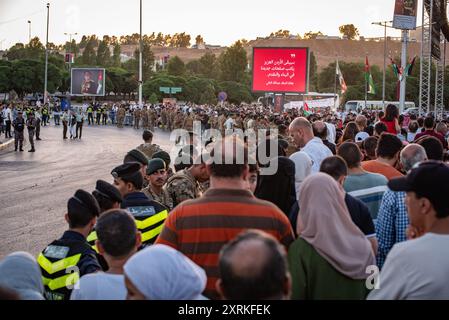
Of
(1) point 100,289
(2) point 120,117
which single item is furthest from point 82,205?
(2) point 120,117

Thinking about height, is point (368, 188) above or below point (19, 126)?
above

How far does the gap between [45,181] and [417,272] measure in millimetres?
17108

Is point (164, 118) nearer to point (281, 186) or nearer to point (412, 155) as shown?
point (281, 186)

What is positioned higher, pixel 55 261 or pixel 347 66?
pixel 347 66

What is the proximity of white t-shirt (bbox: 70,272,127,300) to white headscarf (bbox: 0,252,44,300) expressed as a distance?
205mm

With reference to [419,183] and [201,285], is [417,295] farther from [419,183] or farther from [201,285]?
[201,285]

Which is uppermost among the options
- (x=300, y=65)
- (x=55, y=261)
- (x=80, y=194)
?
(x=300, y=65)

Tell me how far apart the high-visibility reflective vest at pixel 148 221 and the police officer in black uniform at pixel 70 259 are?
2.52 ft

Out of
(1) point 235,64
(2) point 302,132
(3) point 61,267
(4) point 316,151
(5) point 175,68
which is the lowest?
(3) point 61,267

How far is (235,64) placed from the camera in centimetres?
10538

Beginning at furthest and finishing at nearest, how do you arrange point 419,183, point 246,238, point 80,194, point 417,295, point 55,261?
point 80,194
point 55,261
point 419,183
point 417,295
point 246,238

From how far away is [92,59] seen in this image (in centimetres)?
13225
